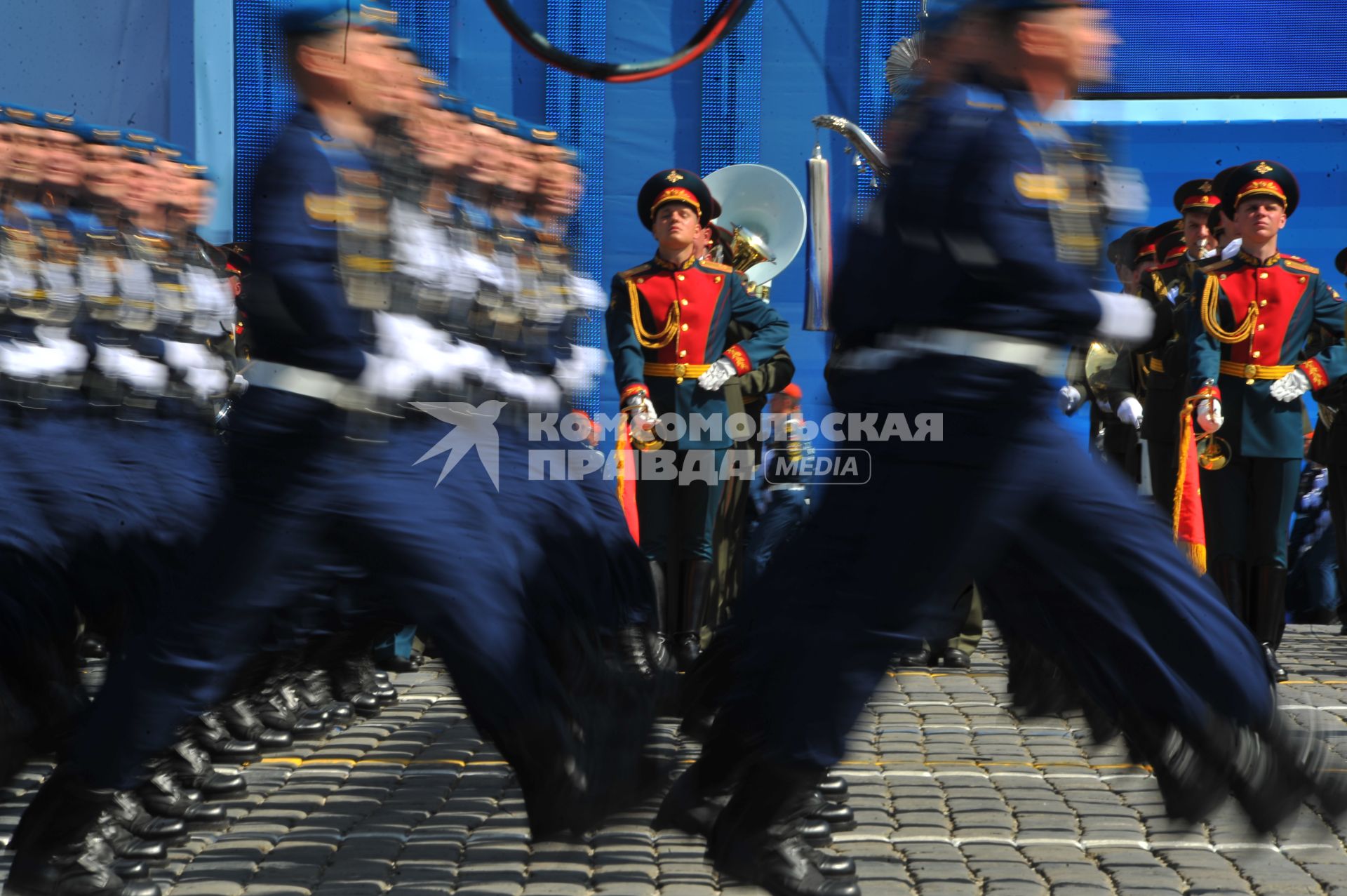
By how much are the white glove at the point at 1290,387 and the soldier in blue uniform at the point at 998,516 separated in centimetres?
410

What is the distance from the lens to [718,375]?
7426mm

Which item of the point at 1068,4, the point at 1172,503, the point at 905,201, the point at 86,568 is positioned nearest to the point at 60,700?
the point at 86,568

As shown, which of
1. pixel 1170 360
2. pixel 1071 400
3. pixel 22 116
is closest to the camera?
pixel 22 116

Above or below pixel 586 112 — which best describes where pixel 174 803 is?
below

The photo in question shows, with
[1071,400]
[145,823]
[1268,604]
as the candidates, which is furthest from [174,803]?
[1071,400]

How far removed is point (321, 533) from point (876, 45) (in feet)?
30.4

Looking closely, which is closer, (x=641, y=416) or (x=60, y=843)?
(x=60, y=843)

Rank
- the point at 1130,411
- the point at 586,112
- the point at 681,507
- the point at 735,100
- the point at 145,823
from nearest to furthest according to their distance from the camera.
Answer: the point at 145,823 → the point at 681,507 → the point at 1130,411 → the point at 735,100 → the point at 586,112

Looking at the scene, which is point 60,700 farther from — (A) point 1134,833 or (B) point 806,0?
(B) point 806,0

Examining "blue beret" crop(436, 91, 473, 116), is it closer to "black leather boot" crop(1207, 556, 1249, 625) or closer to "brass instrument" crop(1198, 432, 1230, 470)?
"brass instrument" crop(1198, 432, 1230, 470)

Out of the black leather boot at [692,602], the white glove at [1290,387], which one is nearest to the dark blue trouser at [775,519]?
the black leather boot at [692,602]

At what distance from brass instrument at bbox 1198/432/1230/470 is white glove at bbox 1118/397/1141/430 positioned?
1.33 m

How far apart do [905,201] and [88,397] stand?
120 inches

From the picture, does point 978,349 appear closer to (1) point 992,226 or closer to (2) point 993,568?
(1) point 992,226
